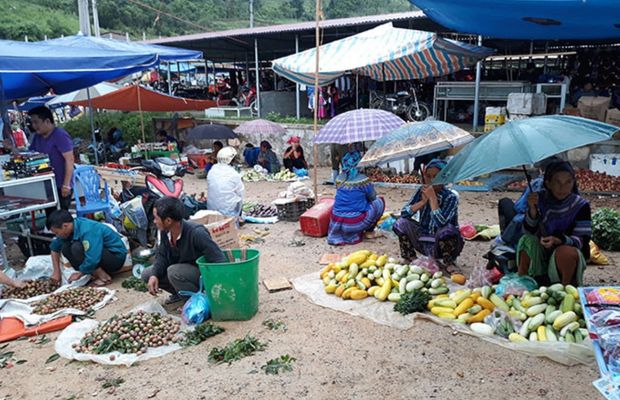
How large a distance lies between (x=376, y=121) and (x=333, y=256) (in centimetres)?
179

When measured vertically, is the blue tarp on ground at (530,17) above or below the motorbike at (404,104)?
above

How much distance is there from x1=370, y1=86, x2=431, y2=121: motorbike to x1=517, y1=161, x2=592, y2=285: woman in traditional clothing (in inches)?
328

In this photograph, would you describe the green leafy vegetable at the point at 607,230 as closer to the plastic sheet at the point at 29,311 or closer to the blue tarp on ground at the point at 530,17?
the blue tarp on ground at the point at 530,17

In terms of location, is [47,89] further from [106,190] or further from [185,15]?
[185,15]

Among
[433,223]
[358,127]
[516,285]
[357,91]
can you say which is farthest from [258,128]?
[516,285]

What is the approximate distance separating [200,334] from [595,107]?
8.43 meters

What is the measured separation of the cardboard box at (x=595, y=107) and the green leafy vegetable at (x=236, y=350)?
26.6 ft

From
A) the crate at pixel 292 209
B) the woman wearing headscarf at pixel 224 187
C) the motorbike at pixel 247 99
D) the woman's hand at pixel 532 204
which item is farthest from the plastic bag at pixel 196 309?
the motorbike at pixel 247 99

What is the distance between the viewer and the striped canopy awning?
339 inches

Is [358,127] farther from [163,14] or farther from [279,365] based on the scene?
[163,14]

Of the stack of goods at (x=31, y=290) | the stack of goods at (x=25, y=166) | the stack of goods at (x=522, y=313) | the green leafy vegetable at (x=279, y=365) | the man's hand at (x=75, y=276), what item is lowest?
the green leafy vegetable at (x=279, y=365)

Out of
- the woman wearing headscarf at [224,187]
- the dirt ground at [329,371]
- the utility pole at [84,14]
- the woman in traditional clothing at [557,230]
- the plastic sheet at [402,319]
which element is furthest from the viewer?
the utility pole at [84,14]

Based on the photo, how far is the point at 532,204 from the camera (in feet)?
12.5

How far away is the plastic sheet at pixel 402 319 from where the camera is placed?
303 cm
